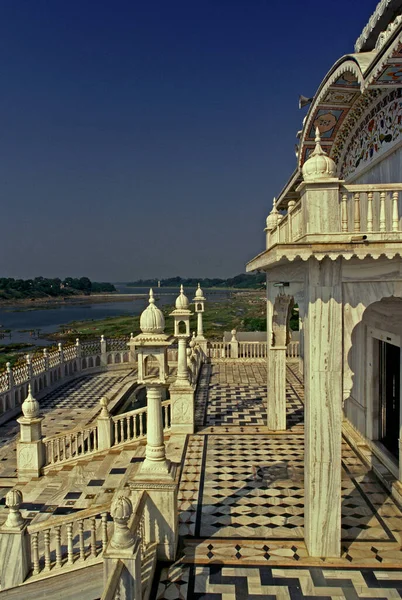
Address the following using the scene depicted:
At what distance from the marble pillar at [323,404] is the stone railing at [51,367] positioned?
1050 cm

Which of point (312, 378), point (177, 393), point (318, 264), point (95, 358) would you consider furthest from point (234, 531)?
point (95, 358)

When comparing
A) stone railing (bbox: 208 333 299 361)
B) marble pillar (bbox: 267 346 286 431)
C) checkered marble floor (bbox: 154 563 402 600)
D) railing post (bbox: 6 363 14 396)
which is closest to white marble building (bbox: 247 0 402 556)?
checkered marble floor (bbox: 154 563 402 600)

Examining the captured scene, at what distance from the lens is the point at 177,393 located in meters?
9.41

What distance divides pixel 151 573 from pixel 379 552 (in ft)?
8.60

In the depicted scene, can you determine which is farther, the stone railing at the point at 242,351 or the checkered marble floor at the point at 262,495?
the stone railing at the point at 242,351

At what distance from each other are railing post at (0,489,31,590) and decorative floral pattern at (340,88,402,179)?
6.70 m

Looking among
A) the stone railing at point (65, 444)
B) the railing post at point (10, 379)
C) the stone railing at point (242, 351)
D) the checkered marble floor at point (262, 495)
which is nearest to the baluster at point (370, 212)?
the checkered marble floor at point (262, 495)

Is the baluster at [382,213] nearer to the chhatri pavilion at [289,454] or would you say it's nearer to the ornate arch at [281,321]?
the chhatri pavilion at [289,454]

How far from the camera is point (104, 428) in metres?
8.72

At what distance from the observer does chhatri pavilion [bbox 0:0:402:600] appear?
443 centimetres

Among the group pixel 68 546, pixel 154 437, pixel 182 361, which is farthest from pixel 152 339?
pixel 182 361

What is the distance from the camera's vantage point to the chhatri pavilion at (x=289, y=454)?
443cm

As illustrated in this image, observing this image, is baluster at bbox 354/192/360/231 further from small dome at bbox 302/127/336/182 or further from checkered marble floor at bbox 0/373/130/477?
checkered marble floor at bbox 0/373/130/477

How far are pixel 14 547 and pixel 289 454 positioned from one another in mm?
5093
